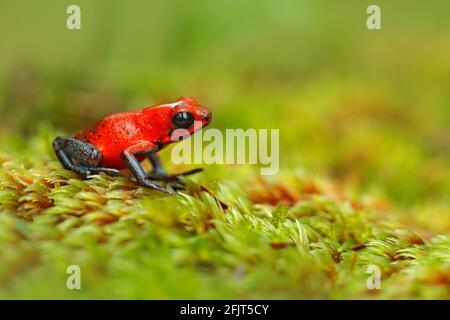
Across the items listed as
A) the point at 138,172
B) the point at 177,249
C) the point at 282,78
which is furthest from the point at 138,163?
the point at 282,78

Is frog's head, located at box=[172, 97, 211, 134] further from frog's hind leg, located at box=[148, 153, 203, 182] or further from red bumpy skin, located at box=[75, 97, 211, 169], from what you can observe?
frog's hind leg, located at box=[148, 153, 203, 182]

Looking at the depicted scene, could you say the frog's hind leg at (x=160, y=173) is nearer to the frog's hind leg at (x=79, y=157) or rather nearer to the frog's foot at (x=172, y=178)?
the frog's foot at (x=172, y=178)

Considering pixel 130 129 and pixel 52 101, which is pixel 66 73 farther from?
pixel 130 129

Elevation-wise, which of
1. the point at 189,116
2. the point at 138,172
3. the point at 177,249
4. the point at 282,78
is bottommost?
the point at 177,249

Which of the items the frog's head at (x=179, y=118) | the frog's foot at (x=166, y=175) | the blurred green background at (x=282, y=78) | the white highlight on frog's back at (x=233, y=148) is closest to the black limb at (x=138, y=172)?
the frog's head at (x=179, y=118)

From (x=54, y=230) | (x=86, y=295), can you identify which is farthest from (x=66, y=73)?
(x=86, y=295)

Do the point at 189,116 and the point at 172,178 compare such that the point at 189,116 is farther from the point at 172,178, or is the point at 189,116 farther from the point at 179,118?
the point at 172,178

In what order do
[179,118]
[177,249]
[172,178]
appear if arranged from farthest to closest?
1. [172,178]
2. [179,118]
3. [177,249]
